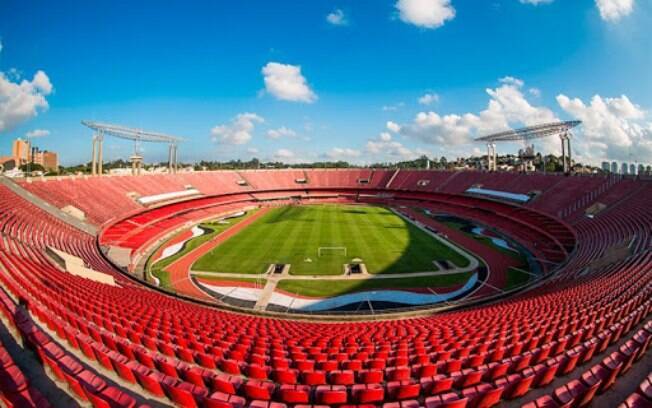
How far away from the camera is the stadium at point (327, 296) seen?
21.2 feet

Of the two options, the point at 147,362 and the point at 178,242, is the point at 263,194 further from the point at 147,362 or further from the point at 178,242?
the point at 147,362

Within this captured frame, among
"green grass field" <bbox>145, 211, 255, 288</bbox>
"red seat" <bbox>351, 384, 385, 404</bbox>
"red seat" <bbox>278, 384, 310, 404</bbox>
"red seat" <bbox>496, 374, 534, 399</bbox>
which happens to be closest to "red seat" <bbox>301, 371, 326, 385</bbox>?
"red seat" <bbox>278, 384, 310, 404</bbox>

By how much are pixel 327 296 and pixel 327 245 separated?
13245mm

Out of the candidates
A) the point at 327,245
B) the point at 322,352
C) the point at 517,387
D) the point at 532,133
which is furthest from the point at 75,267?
the point at 532,133

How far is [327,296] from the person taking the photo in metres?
22.7

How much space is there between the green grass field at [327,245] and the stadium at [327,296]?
1.04 feet

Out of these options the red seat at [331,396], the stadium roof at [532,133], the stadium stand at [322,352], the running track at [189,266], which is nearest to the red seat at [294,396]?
the stadium stand at [322,352]

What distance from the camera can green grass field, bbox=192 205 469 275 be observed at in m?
28.7

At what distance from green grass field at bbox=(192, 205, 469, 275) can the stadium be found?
32 cm

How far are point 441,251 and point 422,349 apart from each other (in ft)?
83.4

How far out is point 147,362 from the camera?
298 inches

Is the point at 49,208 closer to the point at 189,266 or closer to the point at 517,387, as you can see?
the point at 189,266

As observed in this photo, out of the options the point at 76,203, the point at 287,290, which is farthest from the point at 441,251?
the point at 76,203

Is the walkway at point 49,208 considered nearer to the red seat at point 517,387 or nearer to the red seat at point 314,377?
the red seat at point 314,377
